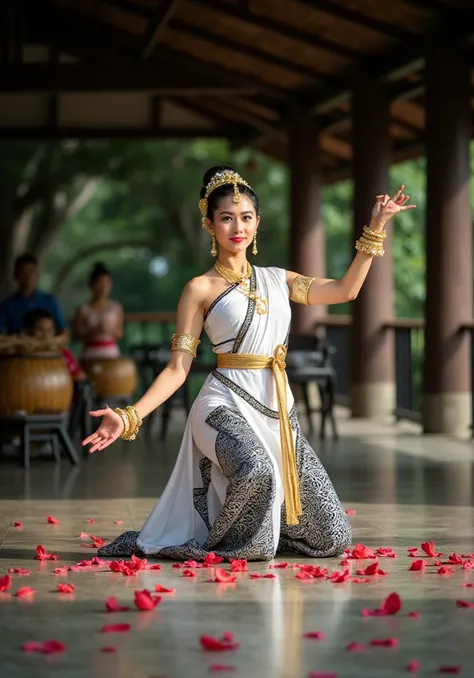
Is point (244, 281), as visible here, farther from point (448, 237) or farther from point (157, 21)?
point (157, 21)

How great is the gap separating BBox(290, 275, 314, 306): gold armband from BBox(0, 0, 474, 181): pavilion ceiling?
16.6 feet

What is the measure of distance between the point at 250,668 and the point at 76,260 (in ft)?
65.9

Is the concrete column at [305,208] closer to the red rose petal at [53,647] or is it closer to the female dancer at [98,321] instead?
the female dancer at [98,321]

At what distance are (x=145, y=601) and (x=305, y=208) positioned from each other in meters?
11.1

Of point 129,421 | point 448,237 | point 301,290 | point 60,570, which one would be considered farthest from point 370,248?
point 448,237

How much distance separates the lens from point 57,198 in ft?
73.5

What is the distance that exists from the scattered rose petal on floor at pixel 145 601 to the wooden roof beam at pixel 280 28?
26.4ft

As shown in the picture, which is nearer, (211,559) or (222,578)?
(222,578)

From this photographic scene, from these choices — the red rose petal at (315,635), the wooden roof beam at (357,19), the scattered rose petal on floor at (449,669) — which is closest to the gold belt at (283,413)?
the red rose petal at (315,635)

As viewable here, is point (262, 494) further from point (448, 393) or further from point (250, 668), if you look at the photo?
point (448, 393)

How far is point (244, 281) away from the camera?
17.5ft

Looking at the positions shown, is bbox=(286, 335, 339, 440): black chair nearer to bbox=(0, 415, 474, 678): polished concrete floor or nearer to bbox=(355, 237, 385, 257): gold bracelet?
bbox=(0, 415, 474, 678): polished concrete floor

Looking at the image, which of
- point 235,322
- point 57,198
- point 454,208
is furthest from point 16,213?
point 235,322

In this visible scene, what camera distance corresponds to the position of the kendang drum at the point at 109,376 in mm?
10516
